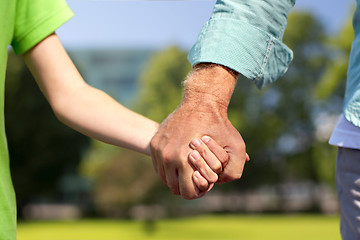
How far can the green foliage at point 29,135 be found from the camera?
3106cm

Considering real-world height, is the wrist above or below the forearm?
above

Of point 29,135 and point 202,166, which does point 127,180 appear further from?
point 202,166

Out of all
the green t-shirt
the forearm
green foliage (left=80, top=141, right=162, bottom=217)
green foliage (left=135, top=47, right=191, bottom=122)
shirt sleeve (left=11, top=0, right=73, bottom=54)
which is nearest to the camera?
the green t-shirt

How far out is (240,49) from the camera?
2021 millimetres

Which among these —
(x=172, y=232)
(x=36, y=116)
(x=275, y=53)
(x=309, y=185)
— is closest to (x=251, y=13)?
(x=275, y=53)

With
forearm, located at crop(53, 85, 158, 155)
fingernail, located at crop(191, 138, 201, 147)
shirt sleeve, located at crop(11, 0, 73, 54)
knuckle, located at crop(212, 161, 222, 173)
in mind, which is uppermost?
shirt sleeve, located at crop(11, 0, 73, 54)

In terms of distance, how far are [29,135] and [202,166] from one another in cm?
3114

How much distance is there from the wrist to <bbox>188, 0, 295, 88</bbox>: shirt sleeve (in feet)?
0.11

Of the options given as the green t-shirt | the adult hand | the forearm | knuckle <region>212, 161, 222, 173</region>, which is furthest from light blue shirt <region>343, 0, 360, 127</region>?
the green t-shirt

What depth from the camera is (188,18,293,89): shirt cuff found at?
2004 millimetres

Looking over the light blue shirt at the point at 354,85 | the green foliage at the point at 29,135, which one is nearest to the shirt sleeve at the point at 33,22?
the light blue shirt at the point at 354,85

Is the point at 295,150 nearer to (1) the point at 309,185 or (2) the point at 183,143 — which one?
(1) the point at 309,185

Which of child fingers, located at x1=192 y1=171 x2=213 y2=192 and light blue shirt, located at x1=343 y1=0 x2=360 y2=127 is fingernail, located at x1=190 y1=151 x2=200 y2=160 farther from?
light blue shirt, located at x1=343 y1=0 x2=360 y2=127

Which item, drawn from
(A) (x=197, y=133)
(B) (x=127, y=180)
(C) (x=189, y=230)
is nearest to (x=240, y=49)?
(A) (x=197, y=133)
